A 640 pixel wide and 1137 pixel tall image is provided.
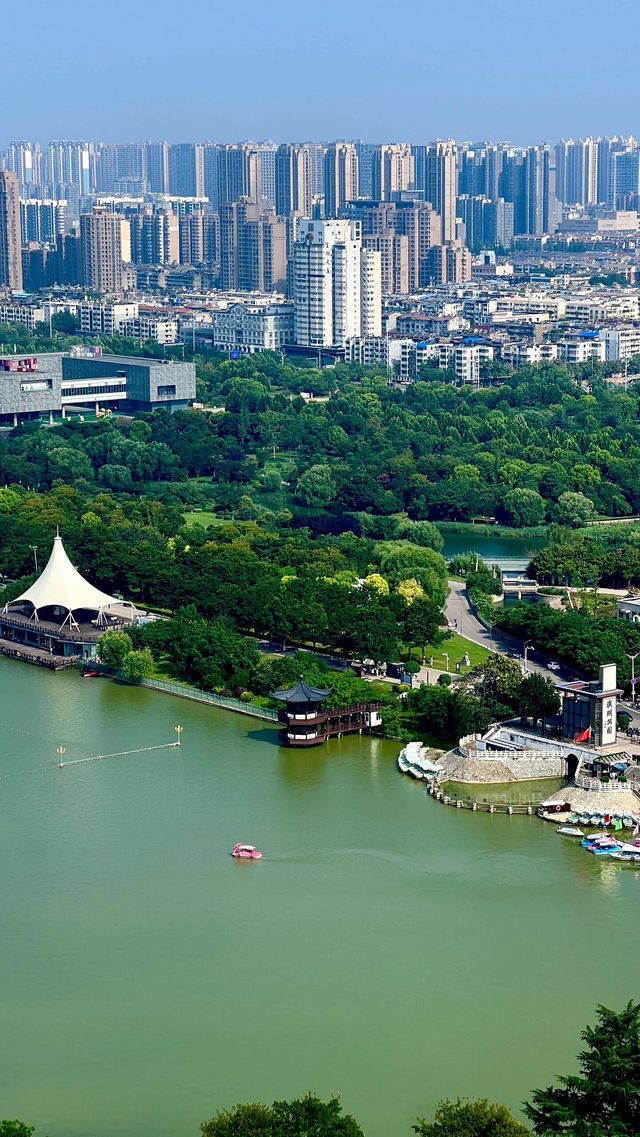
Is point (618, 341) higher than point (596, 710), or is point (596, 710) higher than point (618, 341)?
point (618, 341)

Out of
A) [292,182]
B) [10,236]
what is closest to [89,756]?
[10,236]

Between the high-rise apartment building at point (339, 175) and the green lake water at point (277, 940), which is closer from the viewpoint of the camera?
the green lake water at point (277, 940)

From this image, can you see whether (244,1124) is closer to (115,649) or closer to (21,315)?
(115,649)

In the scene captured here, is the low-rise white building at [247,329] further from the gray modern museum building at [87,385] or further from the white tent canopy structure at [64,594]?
the white tent canopy structure at [64,594]

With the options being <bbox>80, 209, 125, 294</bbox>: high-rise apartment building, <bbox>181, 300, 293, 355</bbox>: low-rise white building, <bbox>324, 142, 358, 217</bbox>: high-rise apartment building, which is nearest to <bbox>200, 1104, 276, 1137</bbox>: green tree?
<bbox>181, 300, 293, 355</bbox>: low-rise white building

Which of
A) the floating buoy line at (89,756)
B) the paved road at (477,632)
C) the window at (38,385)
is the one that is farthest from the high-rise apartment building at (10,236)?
the floating buoy line at (89,756)

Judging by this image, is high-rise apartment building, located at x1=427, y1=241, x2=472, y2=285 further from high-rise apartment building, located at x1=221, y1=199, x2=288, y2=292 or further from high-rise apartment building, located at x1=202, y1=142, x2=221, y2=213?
high-rise apartment building, located at x1=202, y1=142, x2=221, y2=213
